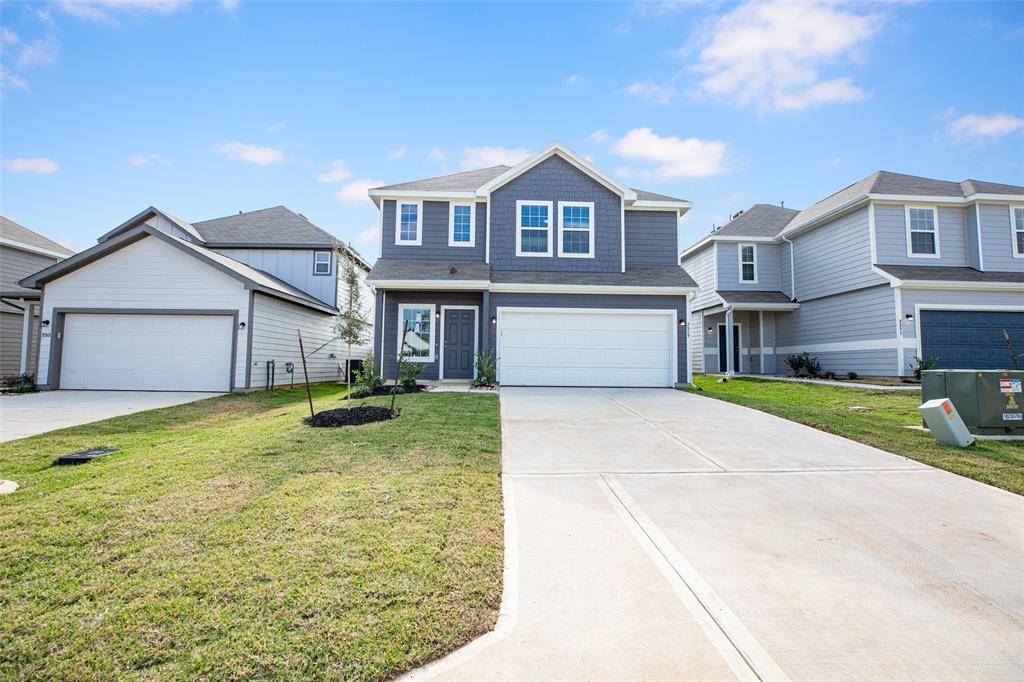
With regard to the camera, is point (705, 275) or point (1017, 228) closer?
point (1017, 228)

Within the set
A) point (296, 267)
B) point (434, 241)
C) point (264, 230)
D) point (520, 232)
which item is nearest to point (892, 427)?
point (520, 232)

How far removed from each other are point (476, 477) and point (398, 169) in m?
13.5

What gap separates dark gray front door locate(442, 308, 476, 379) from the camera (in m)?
13.6

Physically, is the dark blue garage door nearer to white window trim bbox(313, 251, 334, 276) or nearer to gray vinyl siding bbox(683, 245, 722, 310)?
gray vinyl siding bbox(683, 245, 722, 310)

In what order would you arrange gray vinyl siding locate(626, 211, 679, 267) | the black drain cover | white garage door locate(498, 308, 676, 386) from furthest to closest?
gray vinyl siding locate(626, 211, 679, 267), white garage door locate(498, 308, 676, 386), the black drain cover

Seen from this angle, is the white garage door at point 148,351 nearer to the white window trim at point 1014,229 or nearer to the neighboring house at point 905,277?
the neighboring house at point 905,277

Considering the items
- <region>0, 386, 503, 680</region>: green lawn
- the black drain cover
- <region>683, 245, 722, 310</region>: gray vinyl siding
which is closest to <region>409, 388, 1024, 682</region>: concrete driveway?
<region>0, 386, 503, 680</region>: green lawn

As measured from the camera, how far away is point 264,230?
750 inches

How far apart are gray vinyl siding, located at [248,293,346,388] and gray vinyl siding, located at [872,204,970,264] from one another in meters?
16.8

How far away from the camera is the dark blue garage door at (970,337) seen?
543 inches

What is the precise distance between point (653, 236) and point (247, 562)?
1388cm

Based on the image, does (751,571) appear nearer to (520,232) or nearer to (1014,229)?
(520,232)

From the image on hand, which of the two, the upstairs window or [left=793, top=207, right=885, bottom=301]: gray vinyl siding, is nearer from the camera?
[left=793, top=207, right=885, bottom=301]: gray vinyl siding

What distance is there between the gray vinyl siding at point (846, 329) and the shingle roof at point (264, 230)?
18545 millimetres
